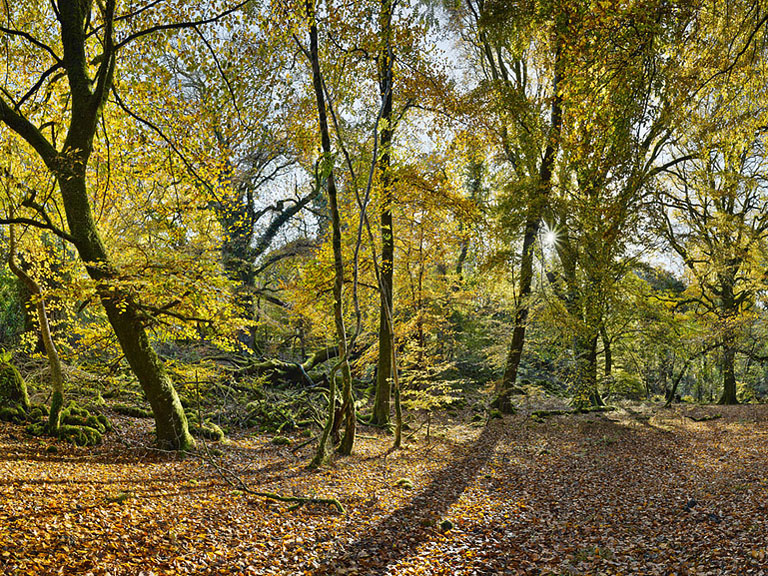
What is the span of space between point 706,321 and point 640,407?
381cm

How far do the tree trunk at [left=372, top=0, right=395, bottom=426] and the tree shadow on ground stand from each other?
2.99 meters

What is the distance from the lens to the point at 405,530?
5613 mm

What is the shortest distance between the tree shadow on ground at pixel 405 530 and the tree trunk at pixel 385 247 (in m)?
2.99

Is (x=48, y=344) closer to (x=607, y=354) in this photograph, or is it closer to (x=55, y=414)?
(x=55, y=414)

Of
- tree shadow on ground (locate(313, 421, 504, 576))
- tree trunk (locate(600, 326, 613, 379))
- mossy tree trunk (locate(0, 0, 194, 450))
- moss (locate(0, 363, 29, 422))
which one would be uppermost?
mossy tree trunk (locate(0, 0, 194, 450))

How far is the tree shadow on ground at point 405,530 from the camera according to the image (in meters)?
4.55

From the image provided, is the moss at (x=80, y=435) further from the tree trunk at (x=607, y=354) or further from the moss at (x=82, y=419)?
the tree trunk at (x=607, y=354)

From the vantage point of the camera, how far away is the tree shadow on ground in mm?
4551

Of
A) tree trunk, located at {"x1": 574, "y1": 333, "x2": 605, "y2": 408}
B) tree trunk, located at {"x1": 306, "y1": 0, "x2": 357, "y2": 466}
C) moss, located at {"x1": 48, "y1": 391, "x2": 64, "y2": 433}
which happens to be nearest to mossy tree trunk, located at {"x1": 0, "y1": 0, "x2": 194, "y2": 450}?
moss, located at {"x1": 48, "y1": 391, "x2": 64, "y2": 433}

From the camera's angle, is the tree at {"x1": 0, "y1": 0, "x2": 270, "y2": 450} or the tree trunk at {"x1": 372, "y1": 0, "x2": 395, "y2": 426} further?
the tree trunk at {"x1": 372, "y1": 0, "x2": 395, "y2": 426}

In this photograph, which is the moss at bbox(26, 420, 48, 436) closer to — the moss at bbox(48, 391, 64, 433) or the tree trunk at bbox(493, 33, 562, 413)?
the moss at bbox(48, 391, 64, 433)

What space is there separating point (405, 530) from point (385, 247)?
7.23 m

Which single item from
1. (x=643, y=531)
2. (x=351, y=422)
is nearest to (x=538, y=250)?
(x=351, y=422)

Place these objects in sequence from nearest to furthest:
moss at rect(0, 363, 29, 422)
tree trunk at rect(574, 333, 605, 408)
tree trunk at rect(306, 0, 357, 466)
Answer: tree trunk at rect(306, 0, 357, 466)
moss at rect(0, 363, 29, 422)
tree trunk at rect(574, 333, 605, 408)
